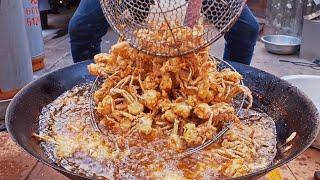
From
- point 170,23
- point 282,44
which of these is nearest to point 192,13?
point 170,23

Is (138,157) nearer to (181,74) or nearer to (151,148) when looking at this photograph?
(151,148)

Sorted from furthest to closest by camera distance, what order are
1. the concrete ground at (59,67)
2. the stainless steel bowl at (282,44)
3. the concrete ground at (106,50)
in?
the stainless steel bowl at (282,44) < the concrete ground at (106,50) < the concrete ground at (59,67)

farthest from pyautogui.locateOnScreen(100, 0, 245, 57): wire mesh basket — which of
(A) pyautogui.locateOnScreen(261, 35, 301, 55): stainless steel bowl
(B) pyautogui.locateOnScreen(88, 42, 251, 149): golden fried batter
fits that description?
(A) pyautogui.locateOnScreen(261, 35, 301, 55): stainless steel bowl

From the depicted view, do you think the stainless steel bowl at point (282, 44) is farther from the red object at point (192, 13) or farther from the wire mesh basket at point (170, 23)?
the red object at point (192, 13)

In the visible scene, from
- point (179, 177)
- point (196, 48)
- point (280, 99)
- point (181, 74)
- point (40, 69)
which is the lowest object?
point (40, 69)

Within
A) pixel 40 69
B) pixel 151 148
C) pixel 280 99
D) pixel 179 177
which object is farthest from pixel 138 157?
pixel 40 69

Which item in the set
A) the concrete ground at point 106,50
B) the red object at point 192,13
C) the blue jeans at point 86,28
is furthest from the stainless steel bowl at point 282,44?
the red object at point 192,13
